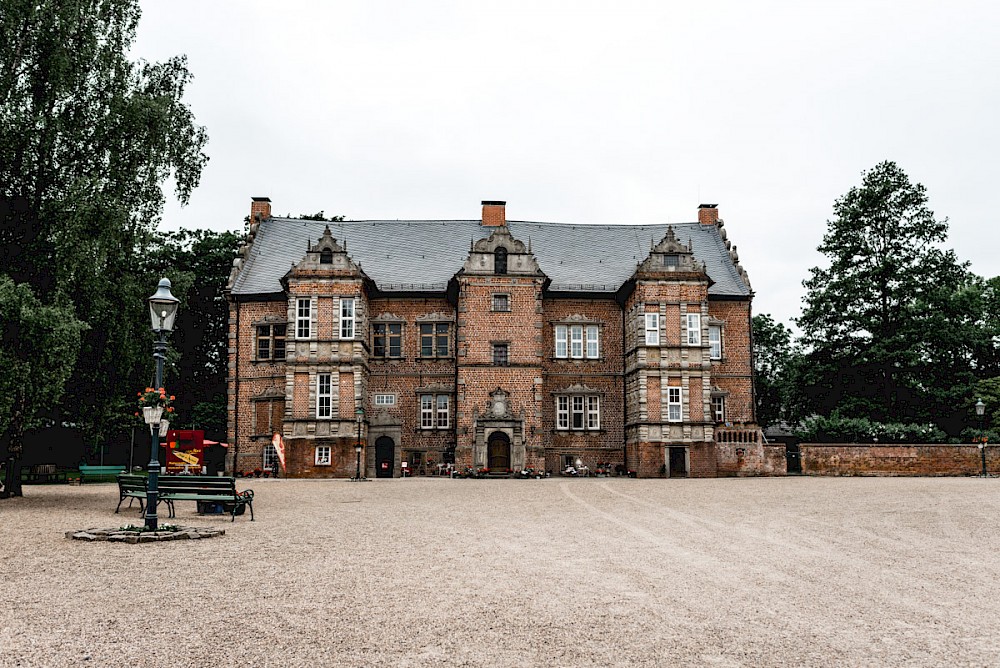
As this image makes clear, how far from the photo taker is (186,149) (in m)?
24.9

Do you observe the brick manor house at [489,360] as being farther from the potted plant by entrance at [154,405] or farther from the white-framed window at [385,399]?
the potted plant by entrance at [154,405]

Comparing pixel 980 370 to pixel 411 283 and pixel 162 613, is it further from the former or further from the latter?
pixel 162 613

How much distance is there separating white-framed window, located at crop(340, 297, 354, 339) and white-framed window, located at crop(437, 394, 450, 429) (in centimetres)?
532

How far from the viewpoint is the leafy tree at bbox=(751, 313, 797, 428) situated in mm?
61094

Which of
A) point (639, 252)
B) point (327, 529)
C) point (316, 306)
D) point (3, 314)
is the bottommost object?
point (327, 529)

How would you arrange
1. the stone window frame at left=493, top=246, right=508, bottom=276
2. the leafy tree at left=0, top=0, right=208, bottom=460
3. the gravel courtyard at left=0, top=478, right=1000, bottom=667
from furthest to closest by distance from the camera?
the stone window frame at left=493, top=246, right=508, bottom=276, the leafy tree at left=0, top=0, right=208, bottom=460, the gravel courtyard at left=0, top=478, right=1000, bottom=667

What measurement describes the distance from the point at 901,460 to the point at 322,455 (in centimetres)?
2497

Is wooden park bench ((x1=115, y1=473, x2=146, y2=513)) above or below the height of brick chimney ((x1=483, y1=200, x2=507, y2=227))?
below

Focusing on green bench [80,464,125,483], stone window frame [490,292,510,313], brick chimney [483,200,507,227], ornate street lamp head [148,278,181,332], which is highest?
brick chimney [483,200,507,227]

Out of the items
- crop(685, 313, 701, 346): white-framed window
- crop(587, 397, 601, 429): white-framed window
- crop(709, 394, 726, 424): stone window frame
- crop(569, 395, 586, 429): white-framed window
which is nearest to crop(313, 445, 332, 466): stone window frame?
crop(569, 395, 586, 429): white-framed window

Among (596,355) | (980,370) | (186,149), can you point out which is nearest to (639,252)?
(596,355)

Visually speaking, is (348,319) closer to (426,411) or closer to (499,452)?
(426,411)

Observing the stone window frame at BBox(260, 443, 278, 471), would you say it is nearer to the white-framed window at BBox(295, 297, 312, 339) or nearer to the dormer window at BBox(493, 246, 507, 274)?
the white-framed window at BBox(295, 297, 312, 339)

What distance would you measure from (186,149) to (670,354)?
23.7 m
